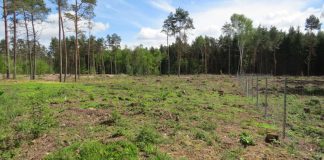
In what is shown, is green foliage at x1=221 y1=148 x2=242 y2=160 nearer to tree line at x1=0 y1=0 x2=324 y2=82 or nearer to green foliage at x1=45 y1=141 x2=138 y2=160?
green foliage at x1=45 y1=141 x2=138 y2=160

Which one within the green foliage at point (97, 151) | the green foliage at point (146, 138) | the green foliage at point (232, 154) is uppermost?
the green foliage at point (146, 138)

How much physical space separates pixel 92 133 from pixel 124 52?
75484 mm

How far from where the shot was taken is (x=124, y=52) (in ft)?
267

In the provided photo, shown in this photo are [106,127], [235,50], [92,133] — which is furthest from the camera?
[235,50]

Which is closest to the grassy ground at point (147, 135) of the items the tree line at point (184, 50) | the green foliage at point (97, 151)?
the green foliage at point (97, 151)

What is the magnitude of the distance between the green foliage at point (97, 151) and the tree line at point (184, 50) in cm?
2631

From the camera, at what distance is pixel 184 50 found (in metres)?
63.1

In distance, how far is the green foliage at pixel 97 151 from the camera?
5.54 meters

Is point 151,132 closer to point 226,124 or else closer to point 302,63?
point 226,124

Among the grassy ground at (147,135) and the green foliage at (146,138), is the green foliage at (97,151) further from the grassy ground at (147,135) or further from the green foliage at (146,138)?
the green foliage at (146,138)

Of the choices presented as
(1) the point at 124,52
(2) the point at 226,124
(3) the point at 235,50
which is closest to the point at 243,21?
(3) the point at 235,50

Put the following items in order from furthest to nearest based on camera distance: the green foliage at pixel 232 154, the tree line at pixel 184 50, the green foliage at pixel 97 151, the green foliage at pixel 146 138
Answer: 1. the tree line at pixel 184 50
2. the green foliage at pixel 146 138
3. the green foliage at pixel 232 154
4. the green foliage at pixel 97 151

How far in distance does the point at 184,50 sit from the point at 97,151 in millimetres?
58226

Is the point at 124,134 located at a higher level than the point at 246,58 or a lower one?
lower
